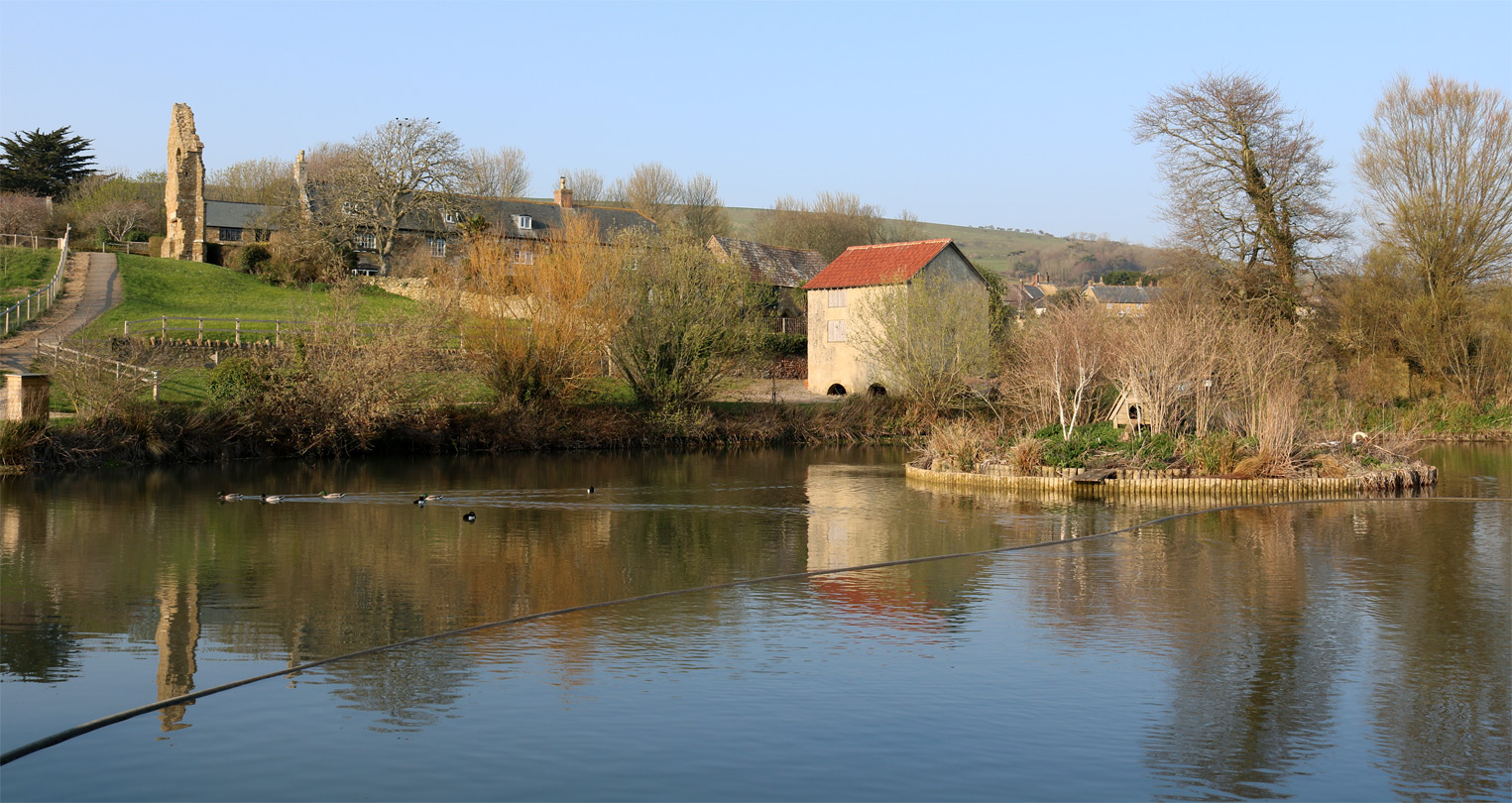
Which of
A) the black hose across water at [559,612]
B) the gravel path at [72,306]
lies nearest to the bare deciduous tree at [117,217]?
the gravel path at [72,306]

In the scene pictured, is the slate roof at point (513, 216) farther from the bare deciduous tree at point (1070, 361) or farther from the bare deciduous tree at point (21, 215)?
the bare deciduous tree at point (1070, 361)

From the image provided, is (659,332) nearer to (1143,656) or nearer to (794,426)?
(794,426)

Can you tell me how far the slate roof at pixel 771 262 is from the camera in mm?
63803

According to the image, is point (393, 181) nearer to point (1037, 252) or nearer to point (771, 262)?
point (771, 262)

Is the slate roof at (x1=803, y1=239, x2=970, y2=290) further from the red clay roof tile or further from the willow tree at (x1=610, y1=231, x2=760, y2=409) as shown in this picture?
the willow tree at (x1=610, y1=231, x2=760, y2=409)

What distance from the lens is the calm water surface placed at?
7.43 metres

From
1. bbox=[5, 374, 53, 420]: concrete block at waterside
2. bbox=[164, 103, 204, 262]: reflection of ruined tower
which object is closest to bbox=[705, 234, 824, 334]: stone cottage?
bbox=[164, 103, 204, 262]: reflection of ruined tower

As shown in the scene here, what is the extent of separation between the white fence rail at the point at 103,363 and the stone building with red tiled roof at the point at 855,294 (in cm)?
2437

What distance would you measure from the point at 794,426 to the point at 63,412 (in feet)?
71.7

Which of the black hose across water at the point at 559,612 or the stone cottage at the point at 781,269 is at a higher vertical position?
the stone cottage at the point at 781,269

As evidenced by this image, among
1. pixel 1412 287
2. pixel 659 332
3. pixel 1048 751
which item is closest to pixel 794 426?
pixel 659 332

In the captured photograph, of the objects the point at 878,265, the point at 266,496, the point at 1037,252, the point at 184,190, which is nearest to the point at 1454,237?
the point at 878,265

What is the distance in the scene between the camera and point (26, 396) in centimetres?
2466

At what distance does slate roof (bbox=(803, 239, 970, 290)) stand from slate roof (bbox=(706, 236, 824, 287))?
12281 mm
